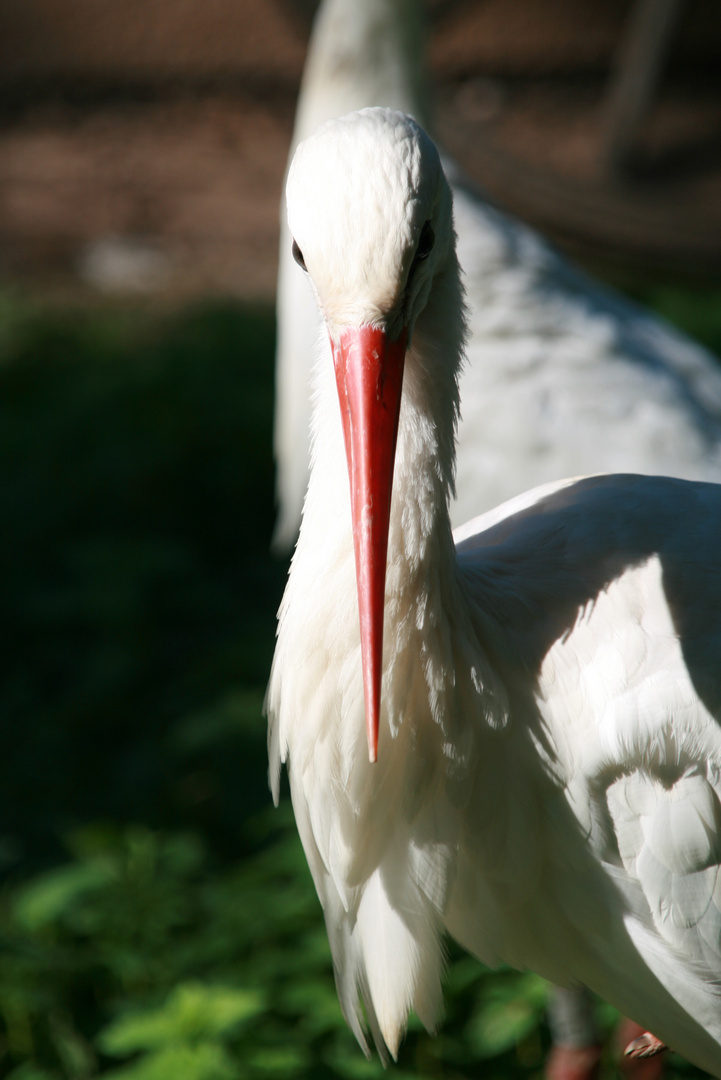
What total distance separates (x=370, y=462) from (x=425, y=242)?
0.22 meters

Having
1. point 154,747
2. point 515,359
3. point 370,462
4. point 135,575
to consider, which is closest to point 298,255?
point 370,462

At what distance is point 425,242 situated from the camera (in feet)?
3.40

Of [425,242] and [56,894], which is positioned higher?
[425,242]

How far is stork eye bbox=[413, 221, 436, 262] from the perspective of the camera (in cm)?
103

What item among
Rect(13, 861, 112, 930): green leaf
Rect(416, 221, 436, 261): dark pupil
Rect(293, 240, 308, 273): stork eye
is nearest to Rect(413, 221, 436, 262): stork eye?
Rect(416, 221, 436, 261): dark pupil

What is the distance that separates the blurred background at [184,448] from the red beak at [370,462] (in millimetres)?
813

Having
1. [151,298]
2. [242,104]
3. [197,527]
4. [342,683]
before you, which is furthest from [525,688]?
[242,104]

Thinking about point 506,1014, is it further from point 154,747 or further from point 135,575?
point 135,575

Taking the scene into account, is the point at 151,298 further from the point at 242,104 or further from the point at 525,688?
the point at 525,688

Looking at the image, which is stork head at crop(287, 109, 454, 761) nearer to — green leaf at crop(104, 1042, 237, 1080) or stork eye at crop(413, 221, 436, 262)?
stork eye at crop(413, 221, 436, 262)

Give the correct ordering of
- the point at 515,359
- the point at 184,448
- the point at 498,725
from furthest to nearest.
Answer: the point at 184,448 < the point at 515,359 < the point at 498,725

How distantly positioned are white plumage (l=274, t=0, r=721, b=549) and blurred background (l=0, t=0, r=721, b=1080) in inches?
21.6

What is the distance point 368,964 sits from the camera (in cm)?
133

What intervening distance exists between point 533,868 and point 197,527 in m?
2.23
